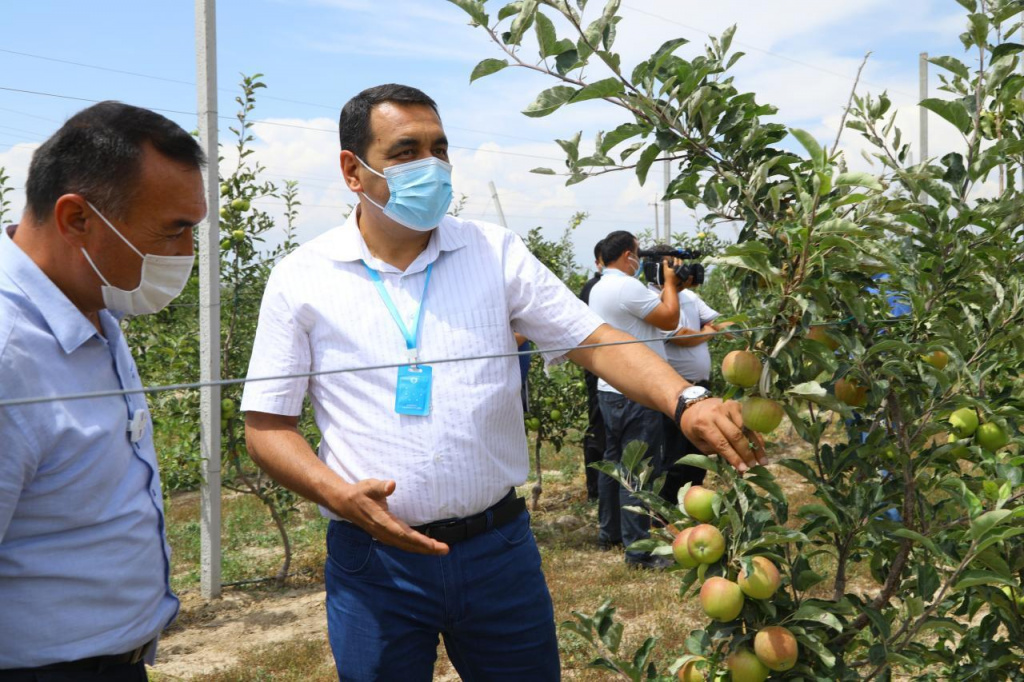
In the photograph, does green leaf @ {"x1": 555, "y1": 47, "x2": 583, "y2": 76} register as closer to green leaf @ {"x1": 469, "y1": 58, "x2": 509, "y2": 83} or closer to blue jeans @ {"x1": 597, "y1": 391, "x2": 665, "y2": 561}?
green leaf @ {"x1": 469, "y1": 58, "x2": 509, "y2": 83}

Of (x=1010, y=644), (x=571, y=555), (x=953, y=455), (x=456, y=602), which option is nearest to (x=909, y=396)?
(x=953, y=455)

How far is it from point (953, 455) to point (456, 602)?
1.03 meters

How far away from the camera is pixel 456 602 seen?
5.70 ft

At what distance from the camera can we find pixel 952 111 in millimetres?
1587

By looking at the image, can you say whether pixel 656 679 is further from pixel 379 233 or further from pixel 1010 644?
pixel 379 233

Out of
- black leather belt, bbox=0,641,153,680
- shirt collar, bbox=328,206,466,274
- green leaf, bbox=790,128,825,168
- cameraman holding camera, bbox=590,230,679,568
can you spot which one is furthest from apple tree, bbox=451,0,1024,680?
cameraman holding camera, bbox=590,230,679,568

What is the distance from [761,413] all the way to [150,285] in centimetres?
102

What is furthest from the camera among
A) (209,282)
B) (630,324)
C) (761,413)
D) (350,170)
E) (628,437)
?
(628,437)

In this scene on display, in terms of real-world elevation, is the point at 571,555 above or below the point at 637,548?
below

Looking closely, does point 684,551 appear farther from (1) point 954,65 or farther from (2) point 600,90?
(1) point 954,65

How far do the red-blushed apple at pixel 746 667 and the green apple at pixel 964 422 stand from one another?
0.67 metres

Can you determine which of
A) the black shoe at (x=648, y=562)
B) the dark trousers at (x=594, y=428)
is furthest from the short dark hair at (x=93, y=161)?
the dark trousers at (x=594, y=428)

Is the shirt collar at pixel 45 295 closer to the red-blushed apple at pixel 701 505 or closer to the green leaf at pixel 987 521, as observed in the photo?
the red-blushed apple at pixel 701 505

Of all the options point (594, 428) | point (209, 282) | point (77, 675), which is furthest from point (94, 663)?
point (594, 428)
